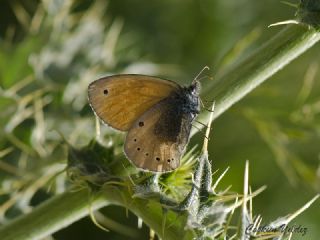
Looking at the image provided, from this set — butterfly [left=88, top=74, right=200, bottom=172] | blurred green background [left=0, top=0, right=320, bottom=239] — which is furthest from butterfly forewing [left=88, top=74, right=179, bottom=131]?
blurred green background [left=0, top=0, right=320, bottom=239]

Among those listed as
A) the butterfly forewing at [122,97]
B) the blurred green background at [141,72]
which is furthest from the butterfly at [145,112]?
the blurred green background at [141,72]

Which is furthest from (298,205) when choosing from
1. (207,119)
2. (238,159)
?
(207,119)

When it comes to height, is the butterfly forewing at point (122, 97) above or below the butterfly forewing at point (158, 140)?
above

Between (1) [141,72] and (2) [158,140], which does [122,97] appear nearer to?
(2) [158,140]

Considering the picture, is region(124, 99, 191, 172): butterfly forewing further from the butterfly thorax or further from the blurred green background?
the blurred green background

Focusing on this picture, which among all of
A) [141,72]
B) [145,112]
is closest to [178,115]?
[145,112]

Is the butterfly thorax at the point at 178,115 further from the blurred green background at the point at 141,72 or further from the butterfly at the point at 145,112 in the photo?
the blurred green background at the point at 141,72

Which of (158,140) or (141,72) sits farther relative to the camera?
(141,72)
